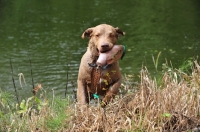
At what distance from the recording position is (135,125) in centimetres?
453

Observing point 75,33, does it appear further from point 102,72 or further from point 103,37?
point 103,37

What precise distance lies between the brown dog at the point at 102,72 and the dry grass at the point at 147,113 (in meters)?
0.39

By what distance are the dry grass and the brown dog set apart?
39cm

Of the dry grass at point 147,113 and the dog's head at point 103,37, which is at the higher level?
the dog's head at point 103,37

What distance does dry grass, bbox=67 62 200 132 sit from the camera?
4574 millimetres

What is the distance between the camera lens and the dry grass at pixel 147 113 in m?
4.57

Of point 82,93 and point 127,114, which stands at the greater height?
point 82,93

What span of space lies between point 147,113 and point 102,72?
106 centimetres

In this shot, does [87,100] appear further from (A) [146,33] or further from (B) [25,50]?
(A) [146,33]

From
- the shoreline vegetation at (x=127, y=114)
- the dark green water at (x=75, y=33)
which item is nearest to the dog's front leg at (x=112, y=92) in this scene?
the shoreline vegetation at (x=127, y=114)

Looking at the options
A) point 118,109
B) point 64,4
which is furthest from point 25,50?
point 64,4

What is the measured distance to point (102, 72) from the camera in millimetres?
5441

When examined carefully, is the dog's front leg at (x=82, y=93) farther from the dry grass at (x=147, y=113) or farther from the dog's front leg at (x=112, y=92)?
the dry grass at (x=147, y=113)

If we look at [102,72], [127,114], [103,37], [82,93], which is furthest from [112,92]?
[103,37]
